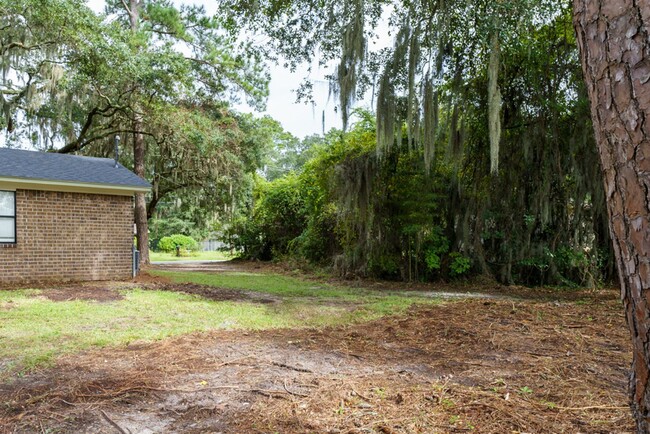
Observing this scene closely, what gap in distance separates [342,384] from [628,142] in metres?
2.81

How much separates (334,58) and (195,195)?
11.0m

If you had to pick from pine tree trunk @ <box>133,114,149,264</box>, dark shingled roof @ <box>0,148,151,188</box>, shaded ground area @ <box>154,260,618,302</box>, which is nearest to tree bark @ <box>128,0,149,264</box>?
pine tree trunk @ <box>133,114,149,264</box>

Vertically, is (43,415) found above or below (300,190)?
below

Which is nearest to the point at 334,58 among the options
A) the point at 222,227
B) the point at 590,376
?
the point at 590,376

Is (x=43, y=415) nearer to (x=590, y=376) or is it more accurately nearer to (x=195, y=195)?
(x=590, y=376)

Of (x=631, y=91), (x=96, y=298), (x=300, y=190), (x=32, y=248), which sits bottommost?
(x=96, y=298)

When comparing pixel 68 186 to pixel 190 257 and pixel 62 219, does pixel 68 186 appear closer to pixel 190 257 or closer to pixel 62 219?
pixel 62 219

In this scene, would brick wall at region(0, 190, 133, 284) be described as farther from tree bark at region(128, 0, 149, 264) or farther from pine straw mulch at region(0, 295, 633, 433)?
pine straw mulch at region(0, 295, 633, 433)

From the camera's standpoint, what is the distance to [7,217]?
9578mm

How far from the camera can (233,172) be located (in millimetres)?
17891

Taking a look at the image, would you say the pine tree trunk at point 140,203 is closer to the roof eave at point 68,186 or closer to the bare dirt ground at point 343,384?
the roof eave at point 68,186

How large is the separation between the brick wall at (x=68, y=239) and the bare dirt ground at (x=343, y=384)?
673 cm

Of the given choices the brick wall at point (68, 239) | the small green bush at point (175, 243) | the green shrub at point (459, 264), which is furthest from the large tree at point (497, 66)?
the small green bush at point (175, 243)

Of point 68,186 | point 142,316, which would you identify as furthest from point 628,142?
point 68,186
